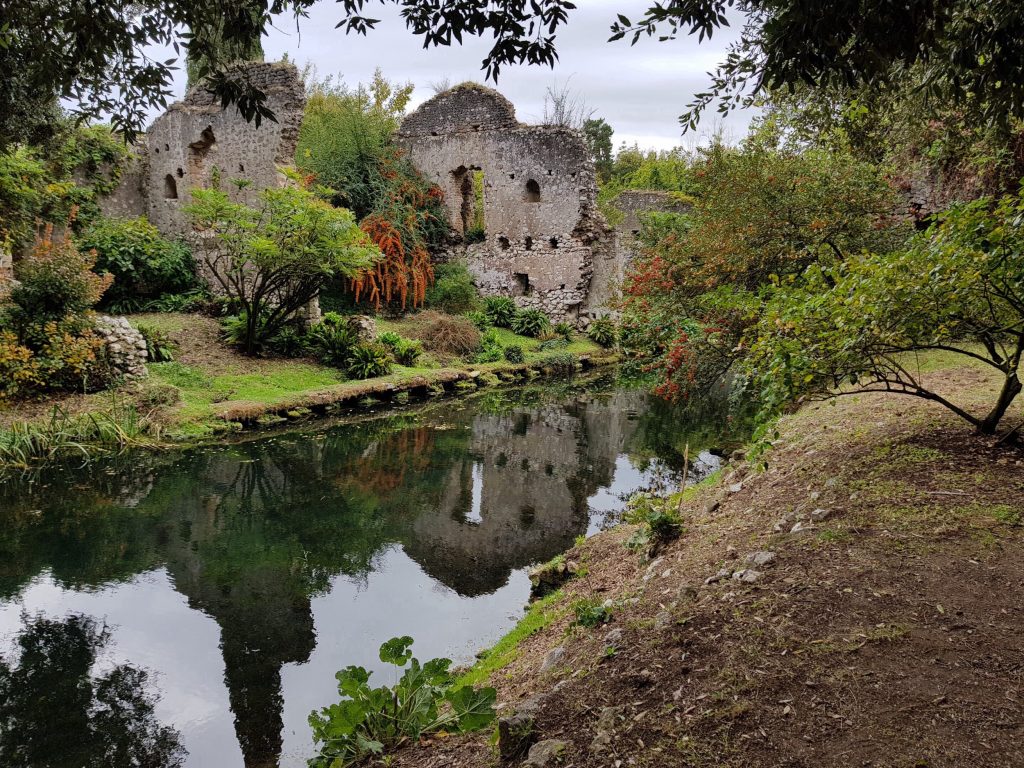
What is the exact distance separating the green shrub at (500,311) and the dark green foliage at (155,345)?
30.9ft

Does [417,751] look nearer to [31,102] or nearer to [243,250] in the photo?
[31,102]

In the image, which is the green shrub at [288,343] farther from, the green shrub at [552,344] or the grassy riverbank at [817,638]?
the grassy riverbank at [817,638]

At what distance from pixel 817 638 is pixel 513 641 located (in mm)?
2481

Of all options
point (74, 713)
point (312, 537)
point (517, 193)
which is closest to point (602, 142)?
point (517, 193)

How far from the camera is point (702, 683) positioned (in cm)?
296

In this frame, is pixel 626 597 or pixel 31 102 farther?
pixel 31 102

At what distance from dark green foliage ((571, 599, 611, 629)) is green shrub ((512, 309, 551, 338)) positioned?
53.0 ft

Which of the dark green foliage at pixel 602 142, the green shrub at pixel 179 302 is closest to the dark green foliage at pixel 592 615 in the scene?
the green shrub at pixel 179 302

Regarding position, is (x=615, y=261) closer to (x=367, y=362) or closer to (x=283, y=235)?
(x=367, y=362)

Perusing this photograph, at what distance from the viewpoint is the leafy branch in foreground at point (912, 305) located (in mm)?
3885

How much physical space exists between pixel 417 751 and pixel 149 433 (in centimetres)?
889

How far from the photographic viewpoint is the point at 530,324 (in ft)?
66.8

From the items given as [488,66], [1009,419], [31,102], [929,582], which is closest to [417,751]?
[929,582]

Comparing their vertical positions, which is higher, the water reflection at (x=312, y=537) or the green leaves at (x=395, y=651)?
the green leaves at (x=395, y=651)
